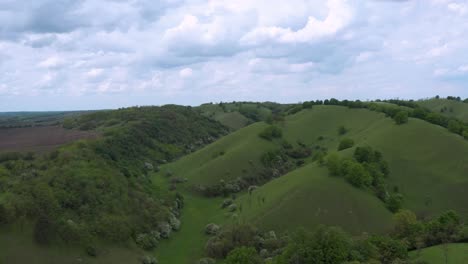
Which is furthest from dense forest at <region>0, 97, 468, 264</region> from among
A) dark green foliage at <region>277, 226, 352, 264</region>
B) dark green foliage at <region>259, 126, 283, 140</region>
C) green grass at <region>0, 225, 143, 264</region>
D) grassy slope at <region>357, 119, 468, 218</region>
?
green grass at <region>0, 225, 143, 264</region>

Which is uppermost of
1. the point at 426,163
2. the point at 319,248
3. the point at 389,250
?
the point at 426,163

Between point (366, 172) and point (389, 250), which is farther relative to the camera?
point (366, 172)

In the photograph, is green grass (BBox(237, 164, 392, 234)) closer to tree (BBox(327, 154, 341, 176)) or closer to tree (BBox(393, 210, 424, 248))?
tree (BBox(327, 154, 341, 176))

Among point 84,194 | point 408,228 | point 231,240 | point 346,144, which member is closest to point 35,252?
point 84,194

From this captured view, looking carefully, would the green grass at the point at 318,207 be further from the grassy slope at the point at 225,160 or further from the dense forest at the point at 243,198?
the grassy slope at the point at 225,160

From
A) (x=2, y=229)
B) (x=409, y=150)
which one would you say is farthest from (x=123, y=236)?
(x=409, y=150)

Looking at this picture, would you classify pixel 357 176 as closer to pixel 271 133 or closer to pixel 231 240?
pixel 231 240

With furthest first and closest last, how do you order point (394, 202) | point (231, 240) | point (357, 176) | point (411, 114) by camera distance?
point (411, 114) < point (357, 176) < point (394, 202) < point (231, 240)
